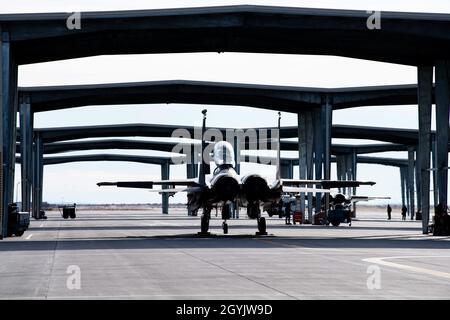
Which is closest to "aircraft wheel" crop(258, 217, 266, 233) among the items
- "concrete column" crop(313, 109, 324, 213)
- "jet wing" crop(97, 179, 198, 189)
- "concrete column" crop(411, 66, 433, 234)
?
"jet wing" crop(97, 179, 198, 189)

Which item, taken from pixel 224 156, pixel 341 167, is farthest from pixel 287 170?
pixel 224 156

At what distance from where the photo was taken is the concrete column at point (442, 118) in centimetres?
4322

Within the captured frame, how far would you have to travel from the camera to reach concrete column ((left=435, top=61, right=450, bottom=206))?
4322 cm

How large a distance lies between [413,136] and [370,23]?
51.3 meters

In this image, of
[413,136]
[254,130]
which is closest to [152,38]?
[254,130]

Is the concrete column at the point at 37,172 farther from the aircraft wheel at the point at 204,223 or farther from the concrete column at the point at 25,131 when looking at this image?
the aircraft wheel at the point at 204,223

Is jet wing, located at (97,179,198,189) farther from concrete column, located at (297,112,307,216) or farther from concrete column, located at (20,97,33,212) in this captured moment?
concrete column, located at (297,112,307,216)

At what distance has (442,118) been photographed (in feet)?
143

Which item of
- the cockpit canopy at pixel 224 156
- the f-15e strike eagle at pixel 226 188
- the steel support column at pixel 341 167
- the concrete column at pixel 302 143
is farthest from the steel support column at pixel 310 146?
the steel support column at pixel 341 167

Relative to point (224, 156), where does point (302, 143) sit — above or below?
above

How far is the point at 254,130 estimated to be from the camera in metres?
83.9

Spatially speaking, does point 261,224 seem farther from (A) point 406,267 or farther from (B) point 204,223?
(A) point 406,267
